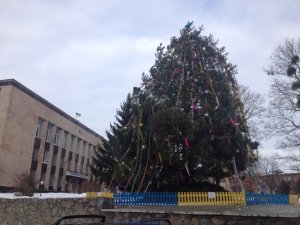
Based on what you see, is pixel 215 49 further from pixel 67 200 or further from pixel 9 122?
pixel 9 122

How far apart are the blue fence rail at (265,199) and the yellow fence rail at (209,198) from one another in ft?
1.29

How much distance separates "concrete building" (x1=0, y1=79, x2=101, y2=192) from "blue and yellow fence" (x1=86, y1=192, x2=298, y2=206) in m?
20.8

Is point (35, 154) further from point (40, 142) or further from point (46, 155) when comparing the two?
point (46, 155)

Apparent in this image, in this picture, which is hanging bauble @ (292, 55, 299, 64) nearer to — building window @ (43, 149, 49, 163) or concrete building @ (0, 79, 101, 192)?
concrete building @ (0, 79, 101, 192)

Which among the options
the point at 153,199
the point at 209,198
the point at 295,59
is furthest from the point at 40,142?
the point at 295,59

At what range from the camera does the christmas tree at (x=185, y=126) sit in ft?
56.6

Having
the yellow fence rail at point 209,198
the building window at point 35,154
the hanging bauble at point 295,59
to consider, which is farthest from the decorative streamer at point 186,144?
the building window at point 35,154

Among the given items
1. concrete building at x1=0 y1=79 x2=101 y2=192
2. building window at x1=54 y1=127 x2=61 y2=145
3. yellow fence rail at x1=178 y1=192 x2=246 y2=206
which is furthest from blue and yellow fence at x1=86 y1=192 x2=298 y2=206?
building window at x1=54 y1=127 x2=61 y2=145

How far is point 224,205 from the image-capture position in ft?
48.4

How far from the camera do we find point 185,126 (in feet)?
56.5

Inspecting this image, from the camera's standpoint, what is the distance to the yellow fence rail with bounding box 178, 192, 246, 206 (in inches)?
568

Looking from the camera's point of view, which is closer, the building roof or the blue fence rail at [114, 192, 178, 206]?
the blue fence rail at [114, 192, 178, 206]

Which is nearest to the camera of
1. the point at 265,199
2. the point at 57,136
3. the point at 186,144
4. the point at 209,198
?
the point at 209,198

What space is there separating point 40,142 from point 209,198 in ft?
91.2
